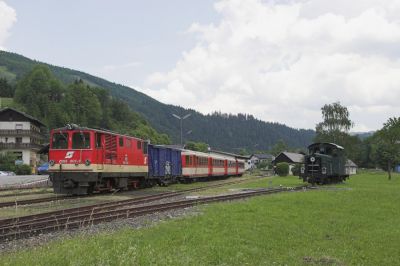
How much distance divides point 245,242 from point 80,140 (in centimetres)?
1554

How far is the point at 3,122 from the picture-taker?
3487 inches

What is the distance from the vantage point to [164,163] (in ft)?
125

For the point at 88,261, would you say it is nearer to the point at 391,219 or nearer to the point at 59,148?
the point at 391,219

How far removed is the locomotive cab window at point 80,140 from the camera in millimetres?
24406

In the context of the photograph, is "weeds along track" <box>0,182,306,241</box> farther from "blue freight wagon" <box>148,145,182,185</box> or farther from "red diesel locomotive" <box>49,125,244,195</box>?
"blue freight wagon" <box>148,145,182,185</box>

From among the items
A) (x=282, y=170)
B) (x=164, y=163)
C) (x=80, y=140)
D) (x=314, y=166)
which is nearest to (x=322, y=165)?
(x=314, y=166)

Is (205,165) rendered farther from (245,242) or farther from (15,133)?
(15,133)

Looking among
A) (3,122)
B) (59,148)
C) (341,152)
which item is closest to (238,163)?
(341,152)

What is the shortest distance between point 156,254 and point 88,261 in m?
1.54

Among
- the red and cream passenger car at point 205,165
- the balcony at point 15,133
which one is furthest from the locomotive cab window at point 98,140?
the balcony at point 15,133

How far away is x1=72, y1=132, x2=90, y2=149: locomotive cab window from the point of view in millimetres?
24406

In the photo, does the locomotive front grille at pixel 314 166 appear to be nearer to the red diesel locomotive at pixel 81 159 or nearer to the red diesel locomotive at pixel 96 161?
the red diesel locomotive at pixel 96 161

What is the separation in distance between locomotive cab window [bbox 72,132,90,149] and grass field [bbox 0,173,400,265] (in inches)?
384

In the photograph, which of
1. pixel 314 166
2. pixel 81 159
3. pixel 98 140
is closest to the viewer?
pixel 81 159
